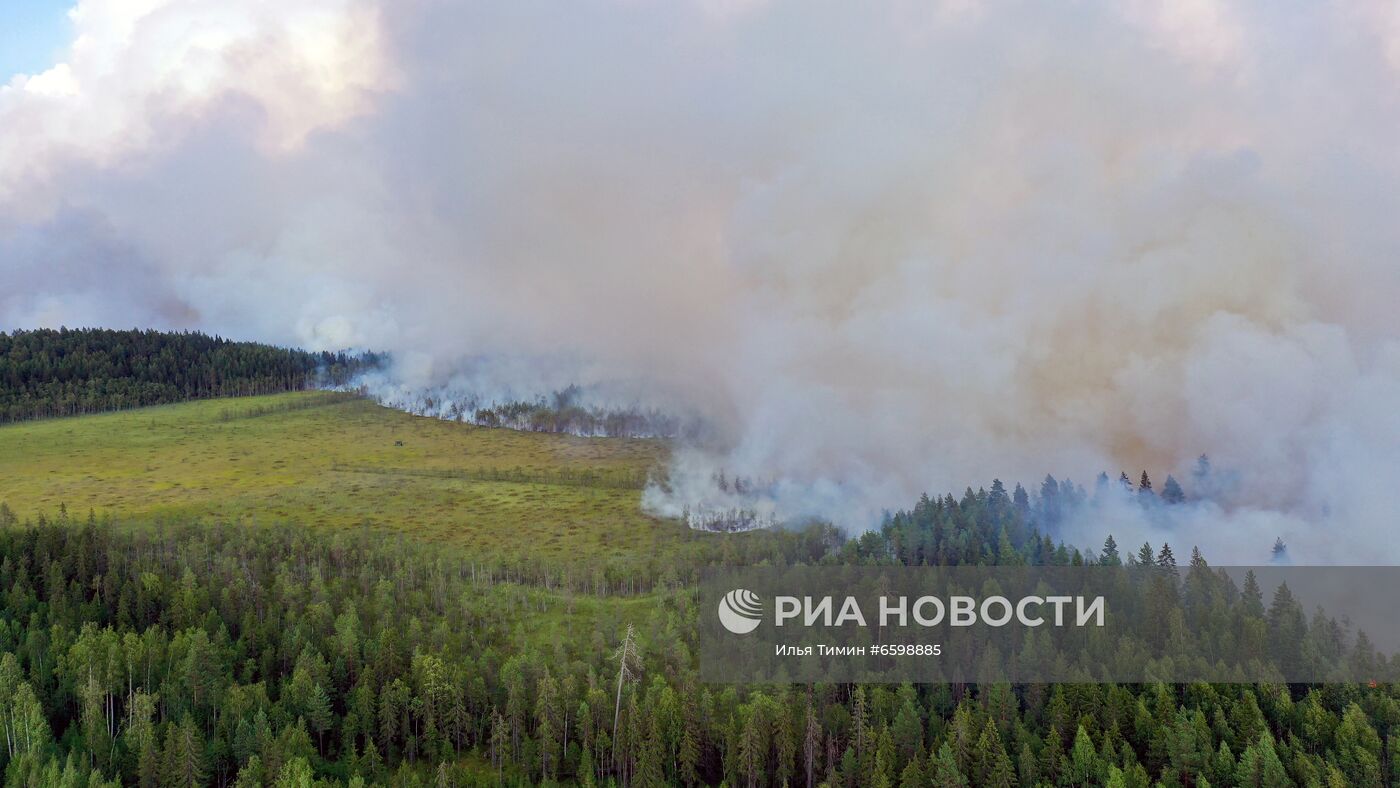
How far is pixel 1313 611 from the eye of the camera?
16775 centimetres

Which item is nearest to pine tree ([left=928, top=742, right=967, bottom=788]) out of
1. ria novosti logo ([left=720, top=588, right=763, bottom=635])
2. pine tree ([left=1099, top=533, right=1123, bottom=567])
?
ria novosti logo ([left=720, top=588, right=763, bottom=635])

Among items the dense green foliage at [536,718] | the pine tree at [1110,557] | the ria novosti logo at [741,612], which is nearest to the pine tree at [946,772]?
the dense green foliage at [536,718]

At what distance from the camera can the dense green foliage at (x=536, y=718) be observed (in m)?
122

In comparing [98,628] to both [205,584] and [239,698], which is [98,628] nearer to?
[205,584]

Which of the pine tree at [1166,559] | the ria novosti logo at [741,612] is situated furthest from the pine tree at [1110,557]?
the ria novosti logo at [741,612]

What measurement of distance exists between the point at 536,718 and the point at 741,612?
177 feet

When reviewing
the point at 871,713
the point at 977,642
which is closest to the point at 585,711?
the point at 871,713

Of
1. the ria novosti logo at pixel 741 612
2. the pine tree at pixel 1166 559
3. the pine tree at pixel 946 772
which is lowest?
the pine tree at pixel 946 772

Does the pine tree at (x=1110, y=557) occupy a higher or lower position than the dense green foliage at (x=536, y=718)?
higher

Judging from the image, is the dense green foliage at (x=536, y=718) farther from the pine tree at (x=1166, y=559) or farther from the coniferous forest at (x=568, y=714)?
the pine tree at (x=1166, y=559)

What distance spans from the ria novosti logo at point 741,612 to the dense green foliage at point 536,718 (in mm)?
16001

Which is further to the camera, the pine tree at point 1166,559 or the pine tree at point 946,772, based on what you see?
the pine tree at point 1166,559

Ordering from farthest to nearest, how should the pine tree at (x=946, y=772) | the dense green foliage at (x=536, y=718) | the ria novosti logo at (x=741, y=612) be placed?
the ria novosti logo at (x=741, y=612) < the dense green foliage at (x=536, y=718) < the pine tree at (x=946, y=772)

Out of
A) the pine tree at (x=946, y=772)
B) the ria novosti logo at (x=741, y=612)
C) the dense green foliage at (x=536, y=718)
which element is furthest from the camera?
the ria novosti logo at (x=741, y=612)
